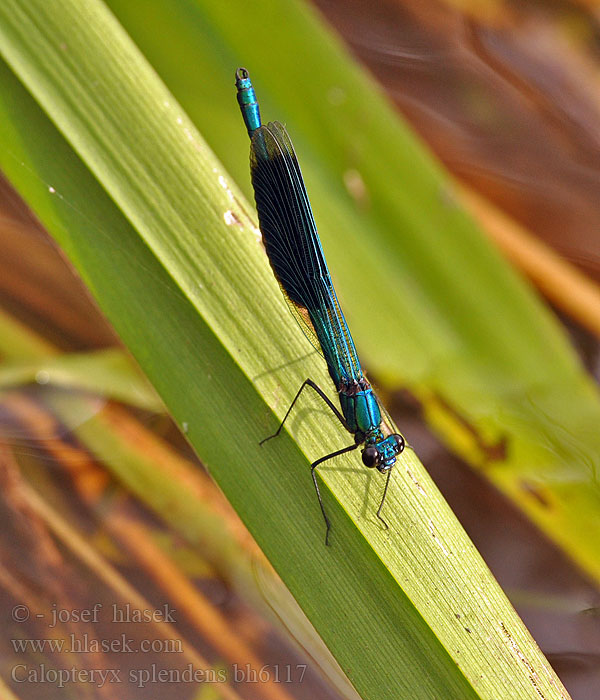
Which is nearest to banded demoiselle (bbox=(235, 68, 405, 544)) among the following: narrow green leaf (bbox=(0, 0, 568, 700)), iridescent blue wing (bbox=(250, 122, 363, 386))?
iridescent blue wing (bbox=(250, 122, 363, 386))

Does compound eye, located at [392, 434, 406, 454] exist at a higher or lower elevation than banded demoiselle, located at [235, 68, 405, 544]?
lower

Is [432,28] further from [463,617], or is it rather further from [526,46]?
[463,617]

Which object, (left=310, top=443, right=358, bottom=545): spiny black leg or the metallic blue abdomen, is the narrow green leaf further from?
the metallic blue abdomen

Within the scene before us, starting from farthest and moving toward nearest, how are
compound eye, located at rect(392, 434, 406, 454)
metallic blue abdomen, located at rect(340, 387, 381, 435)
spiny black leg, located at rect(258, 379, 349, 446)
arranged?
1. metallic blue abdomen, located at rect(340, 387, 381, 435)
2. compound eye, located at rect(392, 434, 406, 454)
3. spiny black leg, located at rect(258, 379, 349, 446)

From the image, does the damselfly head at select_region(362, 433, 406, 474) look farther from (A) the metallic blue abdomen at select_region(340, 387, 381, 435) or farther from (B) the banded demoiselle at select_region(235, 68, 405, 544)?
(A) the metallic blue abdomen at select_region(340, 387, 381, 435)

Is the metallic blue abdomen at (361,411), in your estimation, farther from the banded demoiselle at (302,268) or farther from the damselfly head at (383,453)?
the damselfly head at (383,453)

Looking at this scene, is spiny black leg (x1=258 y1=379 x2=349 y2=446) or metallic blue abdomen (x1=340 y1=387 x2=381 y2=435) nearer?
spiny black leg (x1=258 y1=379 x2=349 y2=446)

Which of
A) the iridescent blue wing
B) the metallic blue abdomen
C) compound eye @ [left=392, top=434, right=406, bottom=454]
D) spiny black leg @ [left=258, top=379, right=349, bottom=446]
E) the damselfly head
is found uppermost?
the iridescent blue wing

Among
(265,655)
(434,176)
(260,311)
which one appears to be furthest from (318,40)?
(265,655)

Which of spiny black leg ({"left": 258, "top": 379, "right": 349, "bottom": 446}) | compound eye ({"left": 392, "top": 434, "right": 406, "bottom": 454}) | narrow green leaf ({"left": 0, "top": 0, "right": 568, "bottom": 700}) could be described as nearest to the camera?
narrow green leaf ({"left": 0, "top": 0, "right": 568, "bottom": 700})
